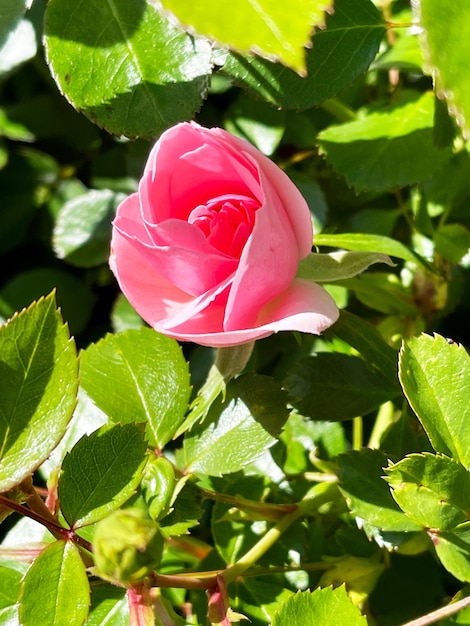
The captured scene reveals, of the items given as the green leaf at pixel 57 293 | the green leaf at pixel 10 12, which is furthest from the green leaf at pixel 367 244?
the green leaf at pixel 57 293

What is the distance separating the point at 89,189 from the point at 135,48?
54 centimetres

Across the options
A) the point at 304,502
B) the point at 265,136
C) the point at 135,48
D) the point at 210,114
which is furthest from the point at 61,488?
the point at 210,114

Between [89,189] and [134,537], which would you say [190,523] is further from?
[89,189]

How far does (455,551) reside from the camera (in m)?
0.65

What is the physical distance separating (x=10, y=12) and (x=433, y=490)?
0.58 m

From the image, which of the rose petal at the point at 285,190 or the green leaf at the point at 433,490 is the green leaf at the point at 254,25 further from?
the green leaf at the point at 433,490

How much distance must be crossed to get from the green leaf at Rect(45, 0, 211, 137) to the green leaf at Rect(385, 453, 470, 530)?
0.38 meters

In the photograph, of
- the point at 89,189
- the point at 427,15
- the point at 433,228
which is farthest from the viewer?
the point at 89,189

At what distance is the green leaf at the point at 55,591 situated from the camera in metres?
0.57

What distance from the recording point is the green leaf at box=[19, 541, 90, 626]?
22.6 inches

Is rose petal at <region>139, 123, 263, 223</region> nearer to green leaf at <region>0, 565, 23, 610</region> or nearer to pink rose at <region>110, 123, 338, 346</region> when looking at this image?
pink rose at <region>110, 123, 338, 346</region>

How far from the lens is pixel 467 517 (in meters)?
0.61

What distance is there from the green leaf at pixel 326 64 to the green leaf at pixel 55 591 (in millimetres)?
475

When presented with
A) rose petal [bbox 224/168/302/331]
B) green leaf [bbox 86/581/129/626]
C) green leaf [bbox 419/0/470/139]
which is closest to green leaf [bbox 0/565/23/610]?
green leaf [bbox 86/581/129/626]
